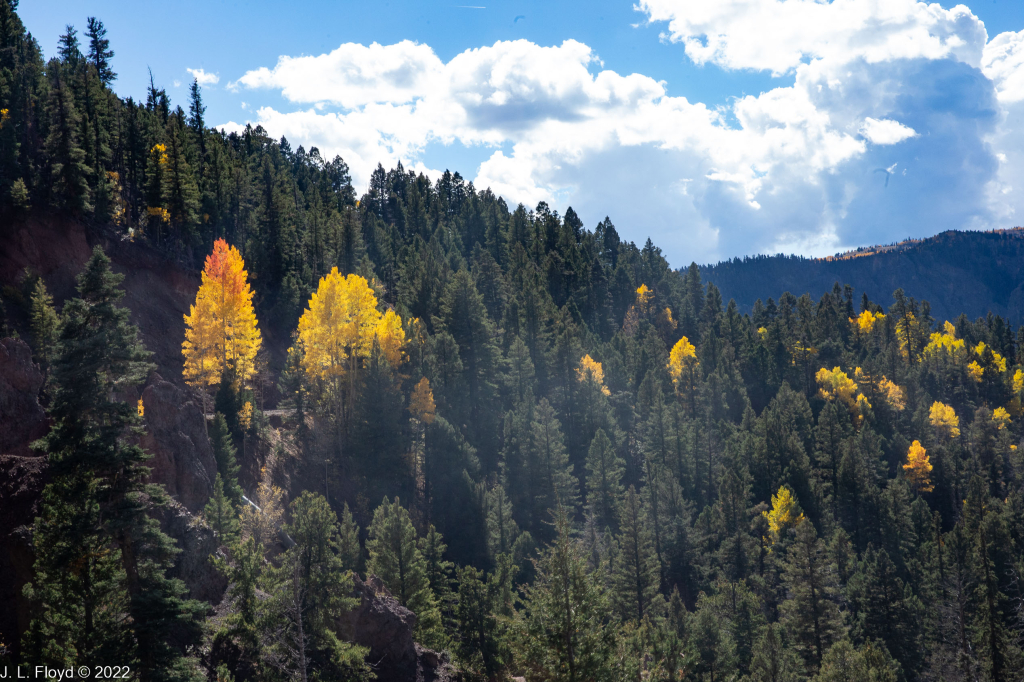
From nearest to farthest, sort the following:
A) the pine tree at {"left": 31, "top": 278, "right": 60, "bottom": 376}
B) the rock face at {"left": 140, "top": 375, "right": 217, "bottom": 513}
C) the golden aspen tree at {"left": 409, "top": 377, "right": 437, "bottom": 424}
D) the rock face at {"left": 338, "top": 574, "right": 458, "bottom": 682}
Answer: the rock face at {"left": 338, "top": 574, "right": 458, "bottom": 682}, the rock face at {"left": 140, "top": 375, "right": 217, "bottom": 513}, the pine tree at {"left": 31, "top": 278, "right": 60, "bottom": 376}, the golden aspen tree at {"left": 409, "top": 377, "right": 437, "bottom": 424}

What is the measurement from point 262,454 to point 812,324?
4040 inches

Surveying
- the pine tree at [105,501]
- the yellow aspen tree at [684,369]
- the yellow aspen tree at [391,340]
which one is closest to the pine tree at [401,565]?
the pine tree at [105,501]

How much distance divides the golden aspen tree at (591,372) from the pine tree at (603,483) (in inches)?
492

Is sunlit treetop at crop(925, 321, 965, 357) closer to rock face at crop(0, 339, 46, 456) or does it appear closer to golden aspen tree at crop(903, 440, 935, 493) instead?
golden aspen tree at crop(903, 440, 935, 493)

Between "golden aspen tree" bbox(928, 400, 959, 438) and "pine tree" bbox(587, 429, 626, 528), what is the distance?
63485 mm

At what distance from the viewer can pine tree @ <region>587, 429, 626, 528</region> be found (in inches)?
2451

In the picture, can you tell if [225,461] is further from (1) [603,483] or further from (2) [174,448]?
(1) [603,483]

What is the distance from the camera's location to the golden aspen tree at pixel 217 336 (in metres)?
47.1

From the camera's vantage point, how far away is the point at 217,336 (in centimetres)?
Result: 4766

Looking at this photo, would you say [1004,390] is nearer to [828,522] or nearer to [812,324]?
[812,324]

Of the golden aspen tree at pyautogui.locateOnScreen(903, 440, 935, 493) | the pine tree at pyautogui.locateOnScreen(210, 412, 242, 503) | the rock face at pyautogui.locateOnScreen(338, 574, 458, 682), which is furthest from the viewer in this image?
the golden aspen tree at pyautogui.locateOnScreen(903, 440, 935, 493)

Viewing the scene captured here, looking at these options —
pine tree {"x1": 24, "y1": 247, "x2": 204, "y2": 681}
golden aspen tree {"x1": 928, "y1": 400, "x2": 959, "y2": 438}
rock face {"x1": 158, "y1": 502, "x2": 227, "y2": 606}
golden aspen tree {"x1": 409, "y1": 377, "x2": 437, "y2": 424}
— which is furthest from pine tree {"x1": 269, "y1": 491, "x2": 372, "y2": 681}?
golden aspen tree {"x1": 928, "y1": 400, "x2": 959, "y2": 438}

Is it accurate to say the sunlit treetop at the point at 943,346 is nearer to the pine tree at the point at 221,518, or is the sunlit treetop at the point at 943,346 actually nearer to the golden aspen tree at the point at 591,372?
the golden aspen tree at the point at 591,372

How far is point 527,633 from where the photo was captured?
24500 millimetres
